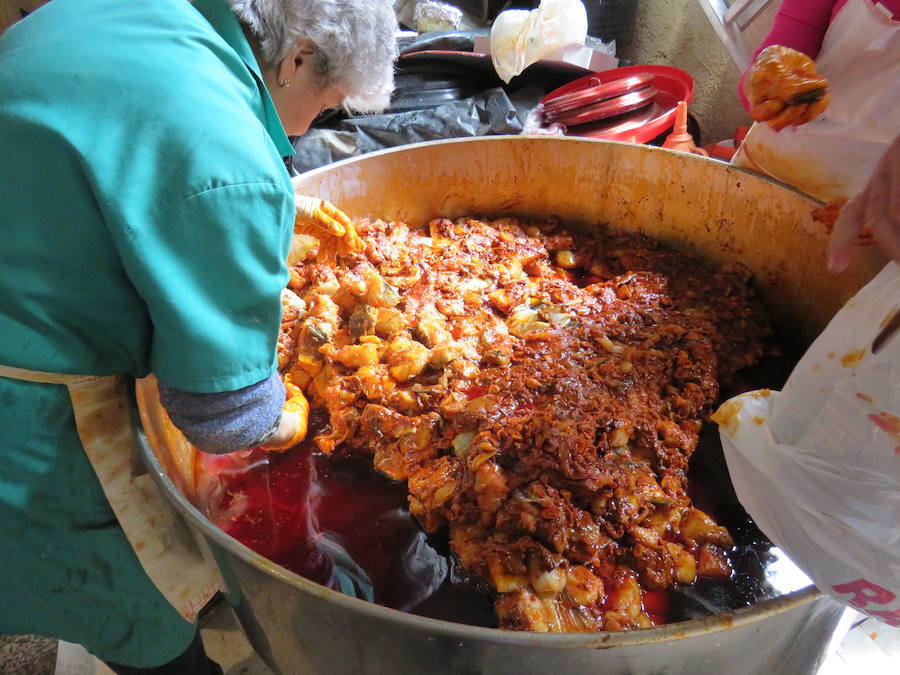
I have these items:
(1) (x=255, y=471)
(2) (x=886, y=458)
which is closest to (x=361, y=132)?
(1) (x=255, y=471)

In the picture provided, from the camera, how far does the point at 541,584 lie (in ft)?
4.74

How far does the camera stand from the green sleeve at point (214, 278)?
3.25ft

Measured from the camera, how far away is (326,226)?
2.21 meters

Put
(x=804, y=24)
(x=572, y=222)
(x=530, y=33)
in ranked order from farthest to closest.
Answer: (x=530, y=33)
(x=572, y=222)
(x=804, y=24)

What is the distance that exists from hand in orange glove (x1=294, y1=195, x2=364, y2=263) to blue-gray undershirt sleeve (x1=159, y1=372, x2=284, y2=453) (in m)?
1.05

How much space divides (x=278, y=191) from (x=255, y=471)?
3.65ft

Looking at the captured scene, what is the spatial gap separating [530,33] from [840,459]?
3.05m

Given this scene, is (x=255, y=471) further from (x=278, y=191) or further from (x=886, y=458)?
(x=886, y=458)

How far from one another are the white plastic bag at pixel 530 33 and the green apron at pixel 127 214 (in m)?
2.58

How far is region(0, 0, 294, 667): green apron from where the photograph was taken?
97cm

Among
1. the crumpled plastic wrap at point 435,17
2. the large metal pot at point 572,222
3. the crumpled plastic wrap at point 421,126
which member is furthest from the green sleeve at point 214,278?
the crumpled plastic wrap at point 435,17

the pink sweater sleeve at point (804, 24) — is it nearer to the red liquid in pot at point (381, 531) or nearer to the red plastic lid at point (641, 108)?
the red plastic lid at point (641, 108)

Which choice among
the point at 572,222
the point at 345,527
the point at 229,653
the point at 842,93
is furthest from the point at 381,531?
the point at 842,93

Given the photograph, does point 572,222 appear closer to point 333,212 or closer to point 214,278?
point 333,212
